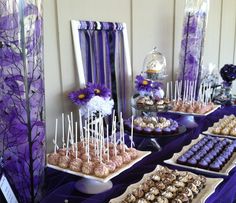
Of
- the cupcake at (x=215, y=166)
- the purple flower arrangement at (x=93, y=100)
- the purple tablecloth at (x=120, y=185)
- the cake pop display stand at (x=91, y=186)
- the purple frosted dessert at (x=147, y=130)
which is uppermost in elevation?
the purple flower arrangement at (x=93, y=100)

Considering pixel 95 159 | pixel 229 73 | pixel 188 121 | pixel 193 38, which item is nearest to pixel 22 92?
pixel 95 159

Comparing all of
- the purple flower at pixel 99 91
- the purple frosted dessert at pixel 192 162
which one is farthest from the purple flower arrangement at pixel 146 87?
the purple frosted dessert at pixel 192 162

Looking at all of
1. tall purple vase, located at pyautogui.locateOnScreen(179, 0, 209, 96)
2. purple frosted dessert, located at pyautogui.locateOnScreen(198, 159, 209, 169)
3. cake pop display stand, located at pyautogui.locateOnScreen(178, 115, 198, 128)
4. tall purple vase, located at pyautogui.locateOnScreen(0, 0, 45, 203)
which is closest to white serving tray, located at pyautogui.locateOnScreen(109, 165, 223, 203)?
purple frosted dessert, located at pyautogui.locateOnScreen(198, 159, 209, 169)

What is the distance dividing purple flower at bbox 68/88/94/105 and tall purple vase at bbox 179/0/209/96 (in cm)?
101

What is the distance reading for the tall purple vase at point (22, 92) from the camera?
0.76 metres

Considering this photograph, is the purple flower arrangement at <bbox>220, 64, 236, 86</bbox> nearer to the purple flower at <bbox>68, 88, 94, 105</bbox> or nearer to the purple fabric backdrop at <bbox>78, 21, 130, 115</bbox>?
the purple fabric backdrop at <bbox>78, 21, 130, 115</bbox>

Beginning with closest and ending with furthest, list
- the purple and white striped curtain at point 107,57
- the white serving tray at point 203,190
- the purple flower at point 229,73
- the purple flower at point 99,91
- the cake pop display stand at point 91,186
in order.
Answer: the white serving tray at point 203,190
the cake pop display stand at point 91,186
the purple flower at point 99,91
the purple and white striped curtain at point 107,57
the purple flower at point 229,73

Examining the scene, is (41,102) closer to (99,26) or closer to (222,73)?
(99,26)

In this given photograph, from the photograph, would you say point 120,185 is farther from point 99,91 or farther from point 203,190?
point 99,91

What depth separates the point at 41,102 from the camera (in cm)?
87

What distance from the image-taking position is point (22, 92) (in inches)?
31.6

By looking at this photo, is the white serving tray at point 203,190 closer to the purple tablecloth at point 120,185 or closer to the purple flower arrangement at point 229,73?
the purple tablecloth at point 120,185

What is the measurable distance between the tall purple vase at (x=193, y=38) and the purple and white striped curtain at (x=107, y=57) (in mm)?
487

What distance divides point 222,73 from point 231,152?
1.25 m
